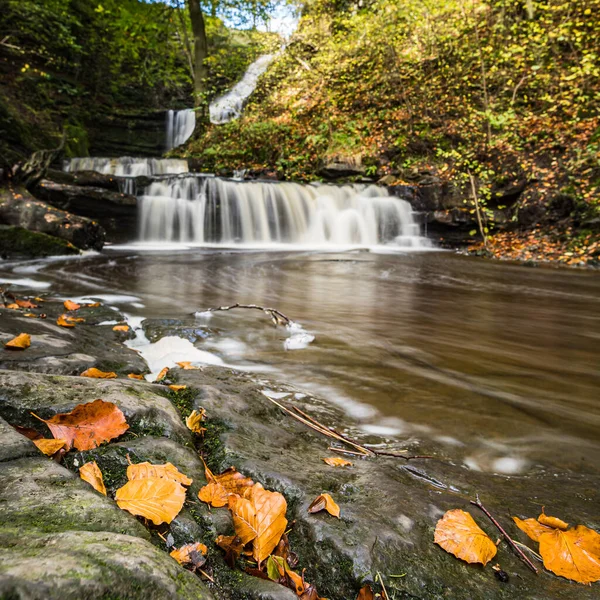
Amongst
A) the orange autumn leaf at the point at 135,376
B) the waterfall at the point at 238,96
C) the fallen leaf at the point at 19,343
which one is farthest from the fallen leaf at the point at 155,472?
the waterfall at the point at 238,96

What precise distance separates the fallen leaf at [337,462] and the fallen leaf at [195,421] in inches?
20.2

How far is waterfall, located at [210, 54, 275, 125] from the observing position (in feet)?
69.8

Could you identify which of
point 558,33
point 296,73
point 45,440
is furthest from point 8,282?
point 296,73

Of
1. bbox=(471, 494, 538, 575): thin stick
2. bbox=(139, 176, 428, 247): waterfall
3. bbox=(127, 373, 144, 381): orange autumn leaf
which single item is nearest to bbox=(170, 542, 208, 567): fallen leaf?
bbox=(471, 494, 538, 575): thin stick

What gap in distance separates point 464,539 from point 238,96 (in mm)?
24936

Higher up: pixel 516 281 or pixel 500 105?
pixel 500 105

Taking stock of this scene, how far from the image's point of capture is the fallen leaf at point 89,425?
51.6 inches

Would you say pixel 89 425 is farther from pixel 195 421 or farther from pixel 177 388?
pixel 177 388

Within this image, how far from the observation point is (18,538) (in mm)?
725

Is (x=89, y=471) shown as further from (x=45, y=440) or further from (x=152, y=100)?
(x=152, y=100)

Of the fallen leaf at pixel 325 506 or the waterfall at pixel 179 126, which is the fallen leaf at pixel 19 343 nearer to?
the fallen leaf at pixel 325 506

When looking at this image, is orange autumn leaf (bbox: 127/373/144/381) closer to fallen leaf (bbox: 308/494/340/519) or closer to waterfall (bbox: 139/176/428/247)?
fallen leaf (bbox: 308/494/340/519)

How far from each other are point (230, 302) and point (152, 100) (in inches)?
812

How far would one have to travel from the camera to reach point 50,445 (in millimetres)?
1258
